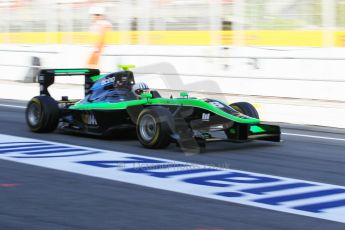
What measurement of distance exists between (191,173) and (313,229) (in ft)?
7.90

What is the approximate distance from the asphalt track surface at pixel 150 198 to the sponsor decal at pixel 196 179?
204 mm

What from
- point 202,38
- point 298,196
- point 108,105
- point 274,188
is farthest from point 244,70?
point 298,196

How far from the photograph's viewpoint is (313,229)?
17.7 ft

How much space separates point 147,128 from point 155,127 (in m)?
0.31

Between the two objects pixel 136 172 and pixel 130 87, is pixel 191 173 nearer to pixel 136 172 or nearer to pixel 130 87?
pixel 136 172

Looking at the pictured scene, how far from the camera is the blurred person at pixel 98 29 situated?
19169mm

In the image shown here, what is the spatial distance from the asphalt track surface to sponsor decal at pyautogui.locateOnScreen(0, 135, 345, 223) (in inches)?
8.0

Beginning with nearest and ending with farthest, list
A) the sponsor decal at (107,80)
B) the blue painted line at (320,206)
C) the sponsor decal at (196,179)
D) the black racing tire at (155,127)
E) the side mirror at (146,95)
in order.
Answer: the blue painted line at (320,206), the sponsor decal at (196,179), the black racing tire at (155,127), the side mirror at (146,95), the sponsor decal at (107,80)

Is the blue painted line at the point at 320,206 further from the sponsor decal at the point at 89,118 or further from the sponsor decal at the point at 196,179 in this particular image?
the sponsor decal at the point at 89,118

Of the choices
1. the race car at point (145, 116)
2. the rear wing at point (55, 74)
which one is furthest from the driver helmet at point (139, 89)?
the rear wing at point (55, 74)

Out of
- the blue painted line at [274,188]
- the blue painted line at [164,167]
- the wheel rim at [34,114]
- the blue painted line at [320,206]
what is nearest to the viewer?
the blue painted line at [320,206]

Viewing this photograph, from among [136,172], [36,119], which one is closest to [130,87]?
[36,119]

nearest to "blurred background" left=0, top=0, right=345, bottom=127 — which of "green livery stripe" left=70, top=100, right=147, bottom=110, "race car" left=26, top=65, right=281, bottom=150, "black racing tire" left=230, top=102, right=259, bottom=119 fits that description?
"black racing tire" left=230, top=102, right=259, bottom=119

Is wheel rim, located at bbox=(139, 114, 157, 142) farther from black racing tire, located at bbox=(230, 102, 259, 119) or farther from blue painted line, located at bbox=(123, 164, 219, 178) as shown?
black racing tire, located at bbox=(230, 102, 259, 119)
